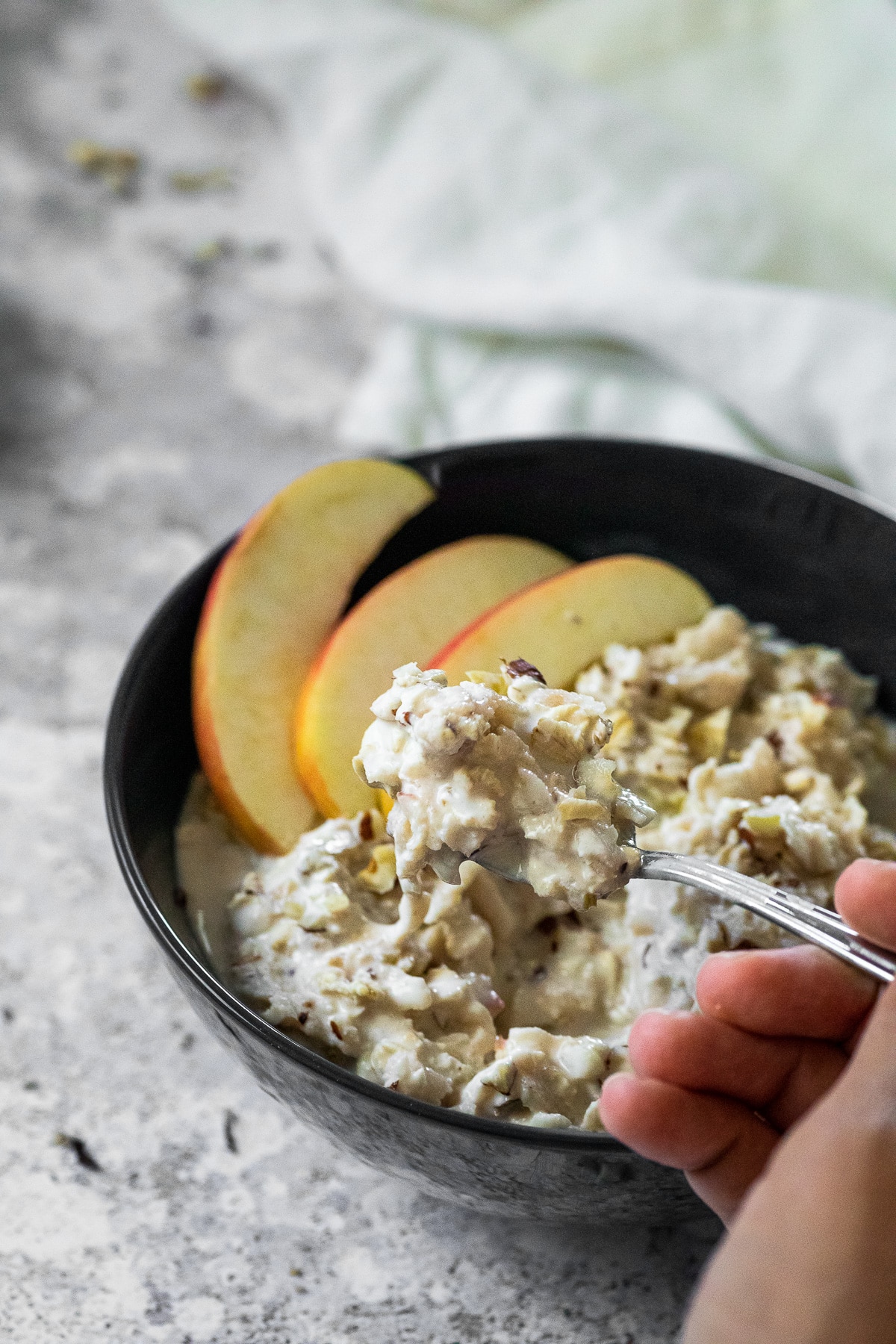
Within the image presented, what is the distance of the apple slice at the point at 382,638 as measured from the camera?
102 centimetres

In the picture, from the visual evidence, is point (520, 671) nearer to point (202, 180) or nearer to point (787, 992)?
point (787, 992)

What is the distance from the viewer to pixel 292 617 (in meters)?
1.14

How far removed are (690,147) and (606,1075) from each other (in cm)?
135

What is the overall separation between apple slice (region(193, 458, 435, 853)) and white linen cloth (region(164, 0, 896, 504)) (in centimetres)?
45

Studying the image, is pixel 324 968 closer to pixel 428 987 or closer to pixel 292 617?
pixel 428 987

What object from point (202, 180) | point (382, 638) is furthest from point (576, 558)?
point (202, 180)

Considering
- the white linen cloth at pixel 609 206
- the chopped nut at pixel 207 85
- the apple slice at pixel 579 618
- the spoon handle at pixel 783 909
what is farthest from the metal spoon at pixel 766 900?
the chopped nut at pixel 207 85

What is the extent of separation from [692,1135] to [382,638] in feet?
1.67

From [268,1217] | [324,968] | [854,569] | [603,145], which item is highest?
[603,145]

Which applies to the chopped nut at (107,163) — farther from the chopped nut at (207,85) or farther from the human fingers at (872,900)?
the human fingers at (872,900)

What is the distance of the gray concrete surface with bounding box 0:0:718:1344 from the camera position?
0.96 metres

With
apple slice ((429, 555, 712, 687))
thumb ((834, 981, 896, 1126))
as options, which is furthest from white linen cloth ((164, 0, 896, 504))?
thumb ((834, 981, 896, 1126))

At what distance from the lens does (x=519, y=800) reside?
0.79 metres

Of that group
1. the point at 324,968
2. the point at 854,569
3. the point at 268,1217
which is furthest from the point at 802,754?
A: the point at 268,1217
